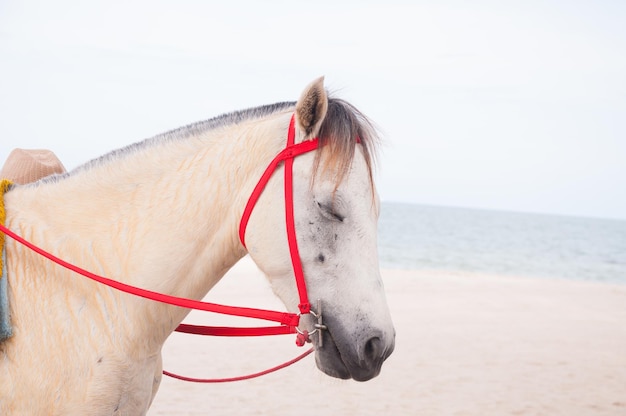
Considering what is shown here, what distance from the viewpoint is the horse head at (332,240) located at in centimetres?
189

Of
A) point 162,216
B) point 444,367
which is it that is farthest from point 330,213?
point 444,367

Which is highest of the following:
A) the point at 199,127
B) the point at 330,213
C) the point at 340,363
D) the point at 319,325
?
the point at 199,127

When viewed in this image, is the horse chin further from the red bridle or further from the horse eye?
the horse eye

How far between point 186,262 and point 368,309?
26.0 inches

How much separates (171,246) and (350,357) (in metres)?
0.71

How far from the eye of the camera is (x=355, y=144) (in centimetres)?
200

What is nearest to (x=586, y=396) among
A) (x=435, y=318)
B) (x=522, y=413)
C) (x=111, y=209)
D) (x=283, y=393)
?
(x=522, y=413)

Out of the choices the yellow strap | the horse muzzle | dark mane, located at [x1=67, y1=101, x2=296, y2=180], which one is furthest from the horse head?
the yellow strap

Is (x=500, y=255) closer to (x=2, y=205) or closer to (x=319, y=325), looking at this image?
(x=319, y=325)

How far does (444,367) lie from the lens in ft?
28.8

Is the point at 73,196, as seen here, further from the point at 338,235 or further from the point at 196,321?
the point at 196,321

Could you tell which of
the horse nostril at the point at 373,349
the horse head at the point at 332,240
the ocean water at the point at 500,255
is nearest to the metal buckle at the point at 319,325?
the horse head at the point at 332,240

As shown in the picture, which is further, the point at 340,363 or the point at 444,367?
the point at 444,367

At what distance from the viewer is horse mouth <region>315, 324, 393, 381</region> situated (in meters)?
1.88
